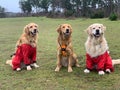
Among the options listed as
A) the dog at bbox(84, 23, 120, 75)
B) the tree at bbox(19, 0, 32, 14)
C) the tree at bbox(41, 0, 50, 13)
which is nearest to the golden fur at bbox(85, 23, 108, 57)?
the dog at bbox(84, 23, 120, 75)

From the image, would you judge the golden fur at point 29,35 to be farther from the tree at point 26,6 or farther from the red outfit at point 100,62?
the tree at point 26,6

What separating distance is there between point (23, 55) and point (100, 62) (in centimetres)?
172

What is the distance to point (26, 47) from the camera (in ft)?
22.3

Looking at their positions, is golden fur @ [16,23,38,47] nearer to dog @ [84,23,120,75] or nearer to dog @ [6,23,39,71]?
dog @ [6,23,39,71]

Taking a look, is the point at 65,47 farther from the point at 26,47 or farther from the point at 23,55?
A: the point at 23,55

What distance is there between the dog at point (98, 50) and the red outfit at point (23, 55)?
129 centimetres

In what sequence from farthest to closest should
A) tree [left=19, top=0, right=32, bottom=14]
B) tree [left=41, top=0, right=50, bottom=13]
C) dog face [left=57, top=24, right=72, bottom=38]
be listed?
tree [left=19, top=0, right=32, bottom=14]
tree [left=41, top=0, right=50, bottom=13]
dog face [left=57, top=24, right=72, bottom=38]

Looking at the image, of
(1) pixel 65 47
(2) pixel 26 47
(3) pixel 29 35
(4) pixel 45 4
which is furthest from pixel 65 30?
(4) pixel 45 4

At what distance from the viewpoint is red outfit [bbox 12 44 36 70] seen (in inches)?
268

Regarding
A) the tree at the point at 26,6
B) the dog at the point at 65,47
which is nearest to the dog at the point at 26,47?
the dog at the point at 65,47

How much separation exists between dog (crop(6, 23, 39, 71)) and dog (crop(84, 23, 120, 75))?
3.96 feet

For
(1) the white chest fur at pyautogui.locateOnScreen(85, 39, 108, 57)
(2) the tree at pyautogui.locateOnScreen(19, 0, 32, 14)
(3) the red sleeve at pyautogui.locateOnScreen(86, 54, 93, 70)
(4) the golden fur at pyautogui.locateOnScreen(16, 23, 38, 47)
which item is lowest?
(2) the tree at pyautogui.locateOnScreen(19, 0, 32, 14)

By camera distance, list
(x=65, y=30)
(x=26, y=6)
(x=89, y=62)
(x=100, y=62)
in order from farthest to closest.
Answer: (x=26, y=6) < (x=65, y=30) < (x=89, y=62) < (x=100, y=62)

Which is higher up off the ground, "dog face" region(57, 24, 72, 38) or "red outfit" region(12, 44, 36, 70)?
"dog face" region(57, 24, 72, 38)
